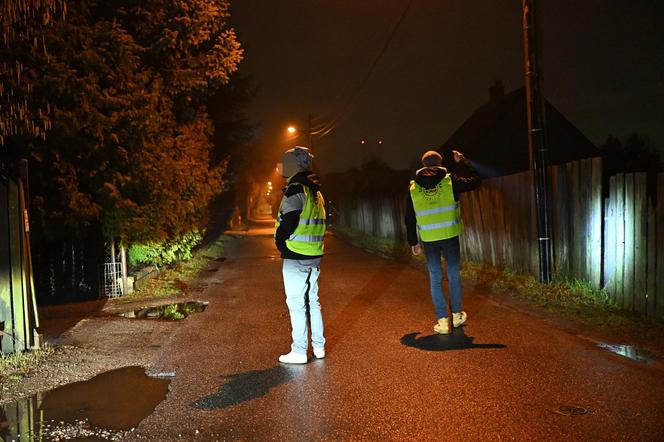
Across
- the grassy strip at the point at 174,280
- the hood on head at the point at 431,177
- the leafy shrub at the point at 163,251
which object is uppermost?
the hood on head at the point at 431,177

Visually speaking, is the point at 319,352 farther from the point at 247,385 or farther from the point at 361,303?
the point at 361,303

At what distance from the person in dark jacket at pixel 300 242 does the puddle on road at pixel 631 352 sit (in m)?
2.85

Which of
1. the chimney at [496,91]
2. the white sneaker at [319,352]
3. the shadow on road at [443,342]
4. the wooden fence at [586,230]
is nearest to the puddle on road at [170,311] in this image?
the white sneaker at [319,352]

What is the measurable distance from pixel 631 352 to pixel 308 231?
3.35 meters

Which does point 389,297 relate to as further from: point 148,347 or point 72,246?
point 72,246

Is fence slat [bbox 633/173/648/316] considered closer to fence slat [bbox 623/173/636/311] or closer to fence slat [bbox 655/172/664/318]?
fence slat [bbox 623/173/636/311]

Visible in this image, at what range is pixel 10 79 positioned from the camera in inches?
321

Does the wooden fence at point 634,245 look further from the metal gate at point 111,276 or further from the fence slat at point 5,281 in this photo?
the metal gate at point 111,276

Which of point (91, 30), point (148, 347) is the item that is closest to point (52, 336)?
point (148, 347)

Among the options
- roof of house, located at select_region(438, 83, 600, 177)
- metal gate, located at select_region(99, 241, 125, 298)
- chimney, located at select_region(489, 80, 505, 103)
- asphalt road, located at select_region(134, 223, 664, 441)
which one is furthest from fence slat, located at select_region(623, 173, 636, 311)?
chimney, located at select_region(489, 80, 505, 103)

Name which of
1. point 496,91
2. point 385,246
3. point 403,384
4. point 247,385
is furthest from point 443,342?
point 496,91

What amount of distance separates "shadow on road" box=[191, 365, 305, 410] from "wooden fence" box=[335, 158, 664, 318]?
431 cm

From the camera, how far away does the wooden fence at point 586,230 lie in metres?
6.87

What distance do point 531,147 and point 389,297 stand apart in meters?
3.21
